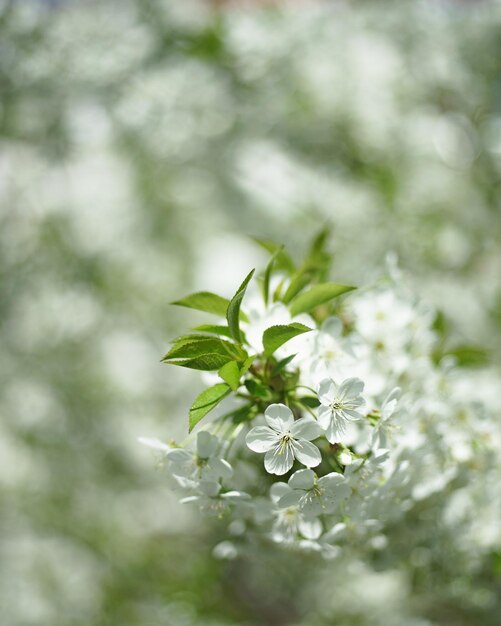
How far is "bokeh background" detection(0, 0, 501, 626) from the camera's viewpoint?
3057 mm

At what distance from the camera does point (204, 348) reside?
97 centimetres

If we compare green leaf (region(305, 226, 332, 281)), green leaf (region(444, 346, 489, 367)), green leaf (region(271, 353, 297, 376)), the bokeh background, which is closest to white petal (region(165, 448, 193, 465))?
green leaf (region(271, 353, 297, 376))

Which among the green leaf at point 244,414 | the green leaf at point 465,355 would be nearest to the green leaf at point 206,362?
the green leaf at point 244,414

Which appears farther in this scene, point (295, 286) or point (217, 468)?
point (295, 286)

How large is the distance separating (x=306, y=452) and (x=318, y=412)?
67 mm

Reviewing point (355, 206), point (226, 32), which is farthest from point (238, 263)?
point (226, 32)

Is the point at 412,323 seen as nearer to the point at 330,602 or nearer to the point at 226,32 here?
the point at 330,602

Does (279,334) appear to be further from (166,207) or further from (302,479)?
(166,207)

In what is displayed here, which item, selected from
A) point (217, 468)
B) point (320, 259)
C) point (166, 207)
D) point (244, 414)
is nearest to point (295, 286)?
point (320, 259)

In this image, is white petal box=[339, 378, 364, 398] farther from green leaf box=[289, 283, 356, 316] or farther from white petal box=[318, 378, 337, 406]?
green leaf box=[289, 283, 356, 316]

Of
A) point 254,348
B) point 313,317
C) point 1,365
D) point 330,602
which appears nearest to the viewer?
point 254,348

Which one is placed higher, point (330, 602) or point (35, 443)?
point (35, 443)

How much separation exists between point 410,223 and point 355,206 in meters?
0.31

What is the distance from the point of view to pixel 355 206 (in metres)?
3.03
